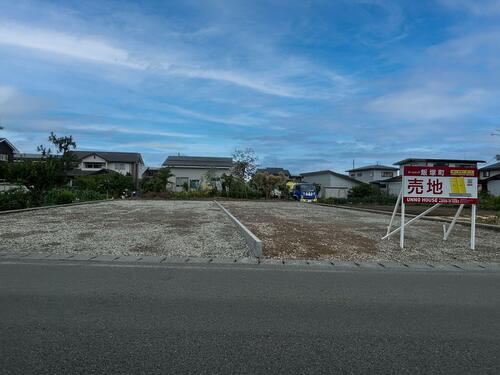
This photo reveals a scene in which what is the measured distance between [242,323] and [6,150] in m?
56.2

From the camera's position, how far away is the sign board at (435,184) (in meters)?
10.9

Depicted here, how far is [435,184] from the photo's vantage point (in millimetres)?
A: 10969

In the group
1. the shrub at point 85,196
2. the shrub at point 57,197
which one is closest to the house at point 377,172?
the shrub at point 85,196

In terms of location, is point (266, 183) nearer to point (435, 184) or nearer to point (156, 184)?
point (156, 184)

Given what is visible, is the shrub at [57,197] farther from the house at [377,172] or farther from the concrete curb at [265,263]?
the house at [377,172]

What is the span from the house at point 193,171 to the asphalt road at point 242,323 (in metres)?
44.8

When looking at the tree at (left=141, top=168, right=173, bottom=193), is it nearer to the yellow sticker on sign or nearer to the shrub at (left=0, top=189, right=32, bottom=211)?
the shrub at (left=0, top=189, right=32, bottom=211)

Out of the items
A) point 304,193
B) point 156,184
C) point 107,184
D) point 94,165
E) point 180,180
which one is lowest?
point 304,193

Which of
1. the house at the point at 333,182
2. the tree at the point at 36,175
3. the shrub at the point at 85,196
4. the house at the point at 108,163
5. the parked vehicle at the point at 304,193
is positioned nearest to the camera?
the tree at the point at 36,175

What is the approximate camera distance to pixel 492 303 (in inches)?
223

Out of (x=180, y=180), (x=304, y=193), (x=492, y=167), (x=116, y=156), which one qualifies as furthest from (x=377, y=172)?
(x=116, y=156)

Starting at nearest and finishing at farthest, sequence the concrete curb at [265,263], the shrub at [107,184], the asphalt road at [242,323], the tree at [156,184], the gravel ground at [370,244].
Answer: the asphalt road at [242,323] < the concrete curb at [265,263] < the gravel ground at [370,244] < the shrub at [107,184] < the tree at [156,184]

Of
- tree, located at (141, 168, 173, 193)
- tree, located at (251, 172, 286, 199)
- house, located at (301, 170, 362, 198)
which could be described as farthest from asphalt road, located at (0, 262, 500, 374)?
house, located at (301, 170, 362, 198)

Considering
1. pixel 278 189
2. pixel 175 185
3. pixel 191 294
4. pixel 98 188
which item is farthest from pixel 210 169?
pixel 191 294
